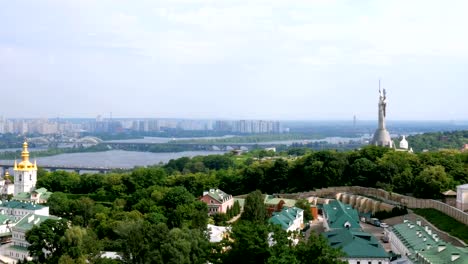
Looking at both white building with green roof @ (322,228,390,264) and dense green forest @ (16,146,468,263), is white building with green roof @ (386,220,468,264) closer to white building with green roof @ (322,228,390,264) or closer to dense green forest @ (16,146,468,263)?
white building with green roof @ (322,228,390,264)

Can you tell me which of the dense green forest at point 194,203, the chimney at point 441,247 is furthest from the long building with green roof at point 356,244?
the dense green forest at point 194,203

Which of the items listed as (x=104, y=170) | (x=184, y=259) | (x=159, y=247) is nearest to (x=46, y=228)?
(x=159, y=247)

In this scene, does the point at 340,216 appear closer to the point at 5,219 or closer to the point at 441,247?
the point at 441,247

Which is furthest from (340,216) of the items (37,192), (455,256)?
(37,192)

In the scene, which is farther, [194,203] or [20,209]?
[20,209]

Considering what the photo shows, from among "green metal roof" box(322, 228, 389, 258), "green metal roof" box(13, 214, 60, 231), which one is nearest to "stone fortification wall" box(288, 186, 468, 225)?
"green metal roof" box(322, 228, 389, 258)
